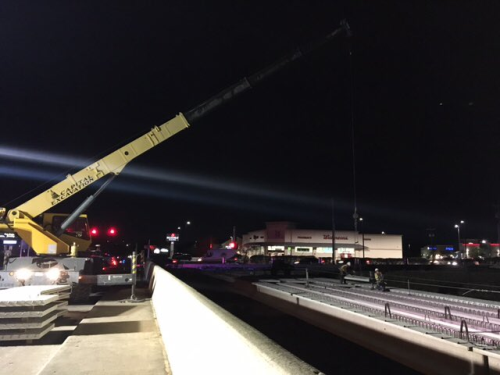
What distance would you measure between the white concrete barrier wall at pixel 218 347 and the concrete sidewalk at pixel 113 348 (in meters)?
0.65

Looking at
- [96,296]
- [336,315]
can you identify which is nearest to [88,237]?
[96,296]

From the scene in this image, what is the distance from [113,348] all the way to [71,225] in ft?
38.5

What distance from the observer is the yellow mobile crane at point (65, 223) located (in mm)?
15109

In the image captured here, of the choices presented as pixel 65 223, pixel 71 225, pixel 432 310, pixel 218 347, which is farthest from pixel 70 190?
pixel 218 347

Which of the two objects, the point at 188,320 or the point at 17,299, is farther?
the point at 17,299

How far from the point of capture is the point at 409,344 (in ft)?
28.1

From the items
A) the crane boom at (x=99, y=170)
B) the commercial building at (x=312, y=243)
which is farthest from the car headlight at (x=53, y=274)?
the commercial building at (x=312, y=243)

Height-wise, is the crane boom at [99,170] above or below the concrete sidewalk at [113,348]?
above

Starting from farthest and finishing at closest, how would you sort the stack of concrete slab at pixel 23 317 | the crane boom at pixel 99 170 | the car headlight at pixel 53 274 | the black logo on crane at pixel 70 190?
the black logo on crane at pixel 70 190 → the crane boom at pixel 99 170 → the car headlight at pixel 53 274 → the stack of concrete slab at pixel 23 317

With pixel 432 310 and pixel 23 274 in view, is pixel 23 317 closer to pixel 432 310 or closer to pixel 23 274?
pixel 23 274

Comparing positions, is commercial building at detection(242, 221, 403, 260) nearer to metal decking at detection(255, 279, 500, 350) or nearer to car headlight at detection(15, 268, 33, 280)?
metal decking at detection(255, 279, 500, 350)

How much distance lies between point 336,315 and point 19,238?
13320 millimetres

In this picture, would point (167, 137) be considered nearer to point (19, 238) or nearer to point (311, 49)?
point (19, 238)

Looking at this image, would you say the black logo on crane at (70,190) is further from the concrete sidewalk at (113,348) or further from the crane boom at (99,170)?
the concrete sidewalk at (113,348)
